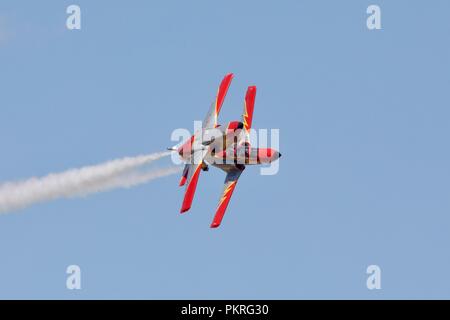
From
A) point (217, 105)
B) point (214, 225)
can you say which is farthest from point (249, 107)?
point (214, 225)

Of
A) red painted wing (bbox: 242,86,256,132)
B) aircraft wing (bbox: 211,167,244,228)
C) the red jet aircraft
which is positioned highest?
A: red painted wing (bbox: 242,86,256,132)

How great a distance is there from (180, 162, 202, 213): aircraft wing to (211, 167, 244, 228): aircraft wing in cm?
191

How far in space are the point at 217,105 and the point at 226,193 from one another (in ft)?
21.1

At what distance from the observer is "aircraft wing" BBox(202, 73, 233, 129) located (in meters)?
90.4

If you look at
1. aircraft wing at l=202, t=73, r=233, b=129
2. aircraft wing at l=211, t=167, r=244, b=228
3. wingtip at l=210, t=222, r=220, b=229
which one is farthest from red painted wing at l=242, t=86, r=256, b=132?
wingtip at l=210, t=222, r=220, b=229

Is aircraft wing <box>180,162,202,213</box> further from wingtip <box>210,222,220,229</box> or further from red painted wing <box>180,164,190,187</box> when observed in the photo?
wingtip <box>210,222,220,229</box>

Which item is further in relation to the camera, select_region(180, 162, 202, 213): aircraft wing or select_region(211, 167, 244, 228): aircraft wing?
select_region(211, 167, 244, 228): aircraft wing

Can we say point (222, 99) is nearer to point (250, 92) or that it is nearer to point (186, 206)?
point (250, 92)

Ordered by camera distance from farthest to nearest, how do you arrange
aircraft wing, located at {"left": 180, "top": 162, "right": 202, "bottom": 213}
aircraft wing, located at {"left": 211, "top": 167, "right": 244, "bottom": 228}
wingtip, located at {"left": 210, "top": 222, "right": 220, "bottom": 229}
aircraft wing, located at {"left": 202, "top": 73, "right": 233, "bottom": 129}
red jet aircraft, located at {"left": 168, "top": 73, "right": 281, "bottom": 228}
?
1. aircraft wing, located at {"left": 202, "top": 73, "right": 233, "bottom": 129}
2. red jet aircraft, located at {"left": 168, "top": 73, "right": 281, "bottom": 228}
3. aircraft wing, located at {"left": 211, "top": 167, "right": 244, "bottom": 228}
4. wingtip, located at {"left": 210, "top": 222, "right": 220, "bottom": 229}
5. aircraft wing, located at {"left": 180, "top": 162, "right": 202, "bottom": 213}

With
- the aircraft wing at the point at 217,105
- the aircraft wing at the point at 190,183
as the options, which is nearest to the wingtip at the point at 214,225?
the aircraft wing at the point at 190,183

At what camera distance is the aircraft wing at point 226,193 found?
8606 centimetres
